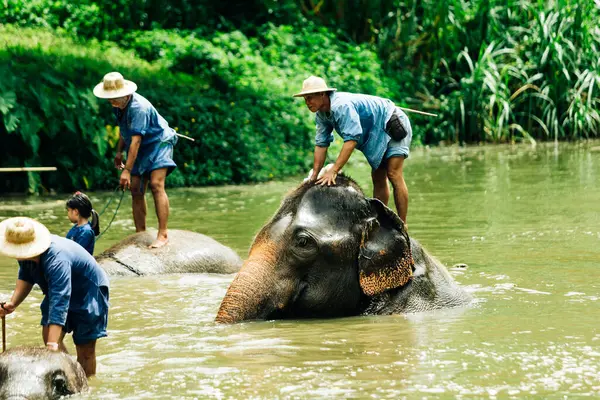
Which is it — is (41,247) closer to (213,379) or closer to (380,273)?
(213,379)

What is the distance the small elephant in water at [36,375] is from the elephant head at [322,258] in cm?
197

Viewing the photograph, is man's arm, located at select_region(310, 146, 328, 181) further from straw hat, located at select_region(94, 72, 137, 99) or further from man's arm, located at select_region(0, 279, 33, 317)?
man's arm, located at select_region(0, 279, 33, 317)

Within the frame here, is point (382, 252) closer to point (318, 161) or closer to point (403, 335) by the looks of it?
point (403, 335)

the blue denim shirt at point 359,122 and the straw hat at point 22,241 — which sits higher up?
the blue denim shirt at point 359,122

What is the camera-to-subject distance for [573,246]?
11.9 metres

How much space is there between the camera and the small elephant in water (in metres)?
6.21

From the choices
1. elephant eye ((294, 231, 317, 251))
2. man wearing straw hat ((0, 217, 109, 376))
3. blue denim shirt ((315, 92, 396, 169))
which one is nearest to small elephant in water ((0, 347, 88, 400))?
man wearing straw hat ((0, 217, 109, 376))

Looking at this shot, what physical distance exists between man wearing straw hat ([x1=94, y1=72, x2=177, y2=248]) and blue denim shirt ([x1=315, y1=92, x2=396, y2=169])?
1.93m

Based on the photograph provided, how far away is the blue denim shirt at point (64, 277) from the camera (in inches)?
260

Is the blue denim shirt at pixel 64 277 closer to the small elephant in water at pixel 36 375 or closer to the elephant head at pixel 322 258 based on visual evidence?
the small elephant in water at pixel 36 375

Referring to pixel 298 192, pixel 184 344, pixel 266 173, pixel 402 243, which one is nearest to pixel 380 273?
pixel 402 243

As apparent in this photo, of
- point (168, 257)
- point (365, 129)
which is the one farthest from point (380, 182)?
point (168, 257)

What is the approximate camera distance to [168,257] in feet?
35.3

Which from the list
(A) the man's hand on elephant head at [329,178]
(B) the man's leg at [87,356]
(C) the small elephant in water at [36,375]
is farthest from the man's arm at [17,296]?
(A) the man's hand on elephant head at [329,178]
